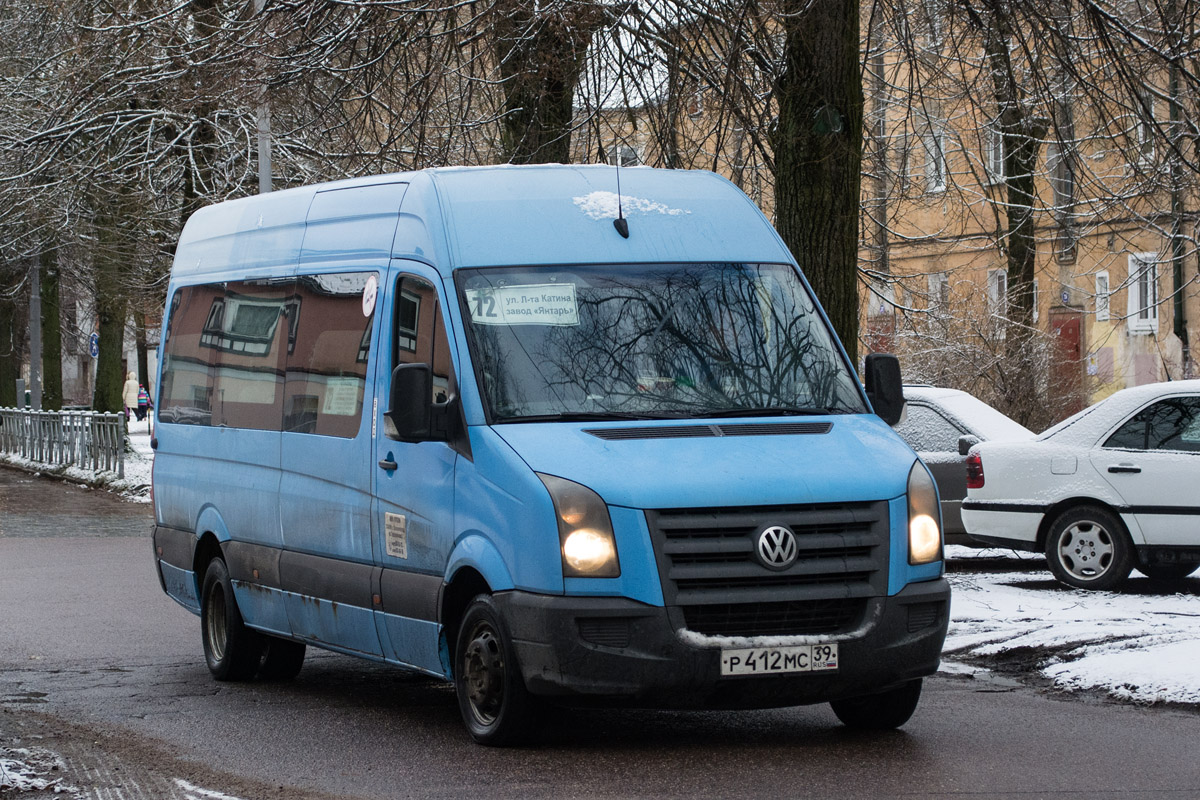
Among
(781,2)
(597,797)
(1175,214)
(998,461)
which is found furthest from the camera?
(1175,214)

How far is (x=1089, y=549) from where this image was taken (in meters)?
13.6

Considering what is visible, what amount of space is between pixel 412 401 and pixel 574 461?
82cm

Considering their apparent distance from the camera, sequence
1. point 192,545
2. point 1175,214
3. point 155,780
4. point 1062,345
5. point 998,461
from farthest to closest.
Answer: point 1062,345
point 1175,214
point 998,461
point 192,545
point 155,780

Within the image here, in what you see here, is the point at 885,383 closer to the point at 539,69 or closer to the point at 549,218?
the point at 549,218

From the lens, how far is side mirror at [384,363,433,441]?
24.8ft

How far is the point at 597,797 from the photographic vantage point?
6.61 m

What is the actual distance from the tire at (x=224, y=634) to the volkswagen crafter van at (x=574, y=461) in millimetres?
186

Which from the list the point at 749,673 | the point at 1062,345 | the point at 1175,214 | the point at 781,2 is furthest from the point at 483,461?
the point at 1062,345

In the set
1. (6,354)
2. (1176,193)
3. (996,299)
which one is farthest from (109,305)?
(1176,193)

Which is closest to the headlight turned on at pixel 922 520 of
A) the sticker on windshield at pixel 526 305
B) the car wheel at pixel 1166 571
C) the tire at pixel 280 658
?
the sticker on windshield at pixel 526 305

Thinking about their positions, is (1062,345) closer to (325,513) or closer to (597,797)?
(325,513)

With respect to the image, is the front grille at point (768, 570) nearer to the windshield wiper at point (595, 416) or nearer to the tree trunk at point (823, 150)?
the windshield wiper at point (595, 416)

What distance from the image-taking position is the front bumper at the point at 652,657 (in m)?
7.05

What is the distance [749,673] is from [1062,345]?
740 inches
